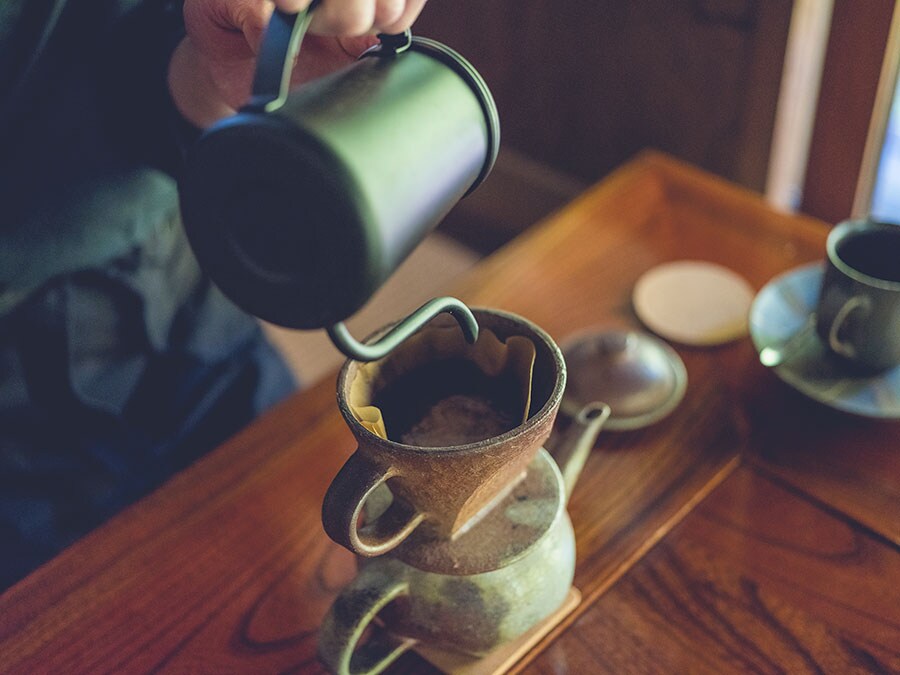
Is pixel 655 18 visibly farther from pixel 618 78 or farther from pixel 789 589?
pixel 789 589

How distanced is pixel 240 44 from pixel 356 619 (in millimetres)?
458

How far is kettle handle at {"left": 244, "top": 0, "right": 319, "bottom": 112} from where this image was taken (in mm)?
390

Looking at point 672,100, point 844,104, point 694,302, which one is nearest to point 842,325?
point 694,302

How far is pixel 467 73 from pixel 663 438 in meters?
0.42

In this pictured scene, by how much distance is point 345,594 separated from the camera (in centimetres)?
54

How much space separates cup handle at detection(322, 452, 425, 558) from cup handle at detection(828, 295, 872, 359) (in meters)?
0.44

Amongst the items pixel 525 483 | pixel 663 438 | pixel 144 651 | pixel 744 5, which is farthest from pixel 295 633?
pixel 744 5

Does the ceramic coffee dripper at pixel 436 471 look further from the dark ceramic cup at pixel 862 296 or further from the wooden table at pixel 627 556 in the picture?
the dark ceramic cup at pixel 862 296

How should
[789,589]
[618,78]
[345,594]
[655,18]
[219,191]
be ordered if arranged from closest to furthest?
[219,191], [345,594], [789,589], [655,18], [618,78]

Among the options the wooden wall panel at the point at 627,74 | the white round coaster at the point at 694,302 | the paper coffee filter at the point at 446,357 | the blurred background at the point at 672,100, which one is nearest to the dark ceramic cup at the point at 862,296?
the white round coaster at the point at 694,302

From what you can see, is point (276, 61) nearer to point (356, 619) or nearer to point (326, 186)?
point (326, 186)

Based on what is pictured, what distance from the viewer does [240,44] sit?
0.71 m

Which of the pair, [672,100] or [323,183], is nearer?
[323,183]

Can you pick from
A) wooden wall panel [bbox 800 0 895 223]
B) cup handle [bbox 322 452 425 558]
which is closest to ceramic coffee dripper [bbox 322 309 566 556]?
cup handle [bbox 322 452 425 558]
